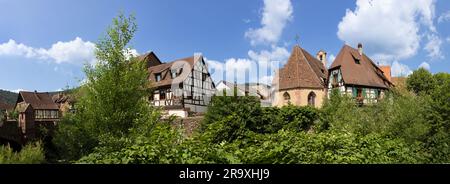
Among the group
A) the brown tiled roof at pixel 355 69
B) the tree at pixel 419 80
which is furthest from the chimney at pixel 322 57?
the tree at pixel 419 80

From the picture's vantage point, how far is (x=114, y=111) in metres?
7.25

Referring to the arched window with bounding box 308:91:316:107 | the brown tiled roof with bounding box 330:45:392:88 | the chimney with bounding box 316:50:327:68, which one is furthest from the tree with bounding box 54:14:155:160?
the chimney with bounding box 316:50:327:68

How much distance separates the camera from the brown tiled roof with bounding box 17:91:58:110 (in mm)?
43188

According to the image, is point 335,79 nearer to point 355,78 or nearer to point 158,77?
point 355,78

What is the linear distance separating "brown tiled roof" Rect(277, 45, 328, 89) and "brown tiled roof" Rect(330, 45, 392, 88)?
170 centimetres

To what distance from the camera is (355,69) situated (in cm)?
2773

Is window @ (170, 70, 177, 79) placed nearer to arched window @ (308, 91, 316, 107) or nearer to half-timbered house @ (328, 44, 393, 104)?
arched window @ (308, 91, 316, 107)

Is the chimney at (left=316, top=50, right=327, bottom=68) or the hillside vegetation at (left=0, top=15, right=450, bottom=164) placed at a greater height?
the chimney at (left=316, top=50, right=327, bottom=68)

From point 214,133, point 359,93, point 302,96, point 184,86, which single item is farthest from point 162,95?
point 214,133

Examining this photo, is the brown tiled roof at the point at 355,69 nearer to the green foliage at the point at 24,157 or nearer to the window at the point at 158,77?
the window at the point at 158,77

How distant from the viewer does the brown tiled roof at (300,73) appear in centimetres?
2681

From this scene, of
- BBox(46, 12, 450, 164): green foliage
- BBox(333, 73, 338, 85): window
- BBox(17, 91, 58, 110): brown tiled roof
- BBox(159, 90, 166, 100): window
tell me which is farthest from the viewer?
BBox(17, 91, 58, 110): brown tiled roof
